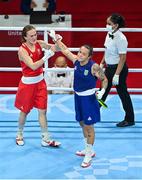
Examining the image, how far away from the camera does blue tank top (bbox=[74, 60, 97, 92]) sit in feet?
14.7

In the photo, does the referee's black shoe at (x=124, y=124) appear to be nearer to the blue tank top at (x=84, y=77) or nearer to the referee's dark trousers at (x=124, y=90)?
the referee's dark trousers at (x=124, y=90)

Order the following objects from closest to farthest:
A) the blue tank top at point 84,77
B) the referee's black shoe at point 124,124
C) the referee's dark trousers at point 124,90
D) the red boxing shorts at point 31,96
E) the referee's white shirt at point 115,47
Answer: the blue tank top at point 84,77, the red boxing shorts at point 31,96, the referee's white shirt at point 115,47, the referee's dark trousers at point 124,90, the referee's black shoe at point 124,124

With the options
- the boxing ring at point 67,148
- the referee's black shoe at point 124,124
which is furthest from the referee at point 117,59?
the boxing ring at point 67,148

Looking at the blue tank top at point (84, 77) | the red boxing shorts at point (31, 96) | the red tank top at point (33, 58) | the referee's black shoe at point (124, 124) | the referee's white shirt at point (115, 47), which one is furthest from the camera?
the referee's black shoe at point (124, 124)

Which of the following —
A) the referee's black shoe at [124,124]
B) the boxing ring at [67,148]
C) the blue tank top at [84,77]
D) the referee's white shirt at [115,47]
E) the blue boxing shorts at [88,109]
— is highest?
the referee's white shirt at [115,47]

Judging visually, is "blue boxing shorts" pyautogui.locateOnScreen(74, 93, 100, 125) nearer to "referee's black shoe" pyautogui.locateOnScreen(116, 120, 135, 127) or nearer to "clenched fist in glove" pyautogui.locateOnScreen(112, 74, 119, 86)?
"clenched fist in glove" pyautogui.locateOnScreen(112, 74, 119, 86)

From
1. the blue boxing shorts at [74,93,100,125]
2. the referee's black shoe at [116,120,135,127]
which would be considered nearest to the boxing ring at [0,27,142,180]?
the referee's black shoe at [116,120,135,127]

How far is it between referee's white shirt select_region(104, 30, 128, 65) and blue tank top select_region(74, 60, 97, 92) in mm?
710

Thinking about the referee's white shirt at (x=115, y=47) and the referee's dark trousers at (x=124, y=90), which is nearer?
the referee's white shirt at (x=115, y=47)

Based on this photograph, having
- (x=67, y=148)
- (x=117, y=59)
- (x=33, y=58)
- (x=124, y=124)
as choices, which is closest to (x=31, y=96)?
(x=33, y=58)

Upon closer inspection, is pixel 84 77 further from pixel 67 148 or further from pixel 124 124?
pixel 124 124

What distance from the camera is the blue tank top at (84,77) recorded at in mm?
4477

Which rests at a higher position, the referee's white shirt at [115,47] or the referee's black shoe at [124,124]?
the referee's white shirt at [115,47]

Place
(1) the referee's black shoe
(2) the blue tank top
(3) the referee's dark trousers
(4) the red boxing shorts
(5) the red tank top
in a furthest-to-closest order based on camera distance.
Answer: (1) the referee's black shoe, (3) the referee's dark trousers, (4) the red boxing shorts, (5) the red tank top, (2) the blue tank top
